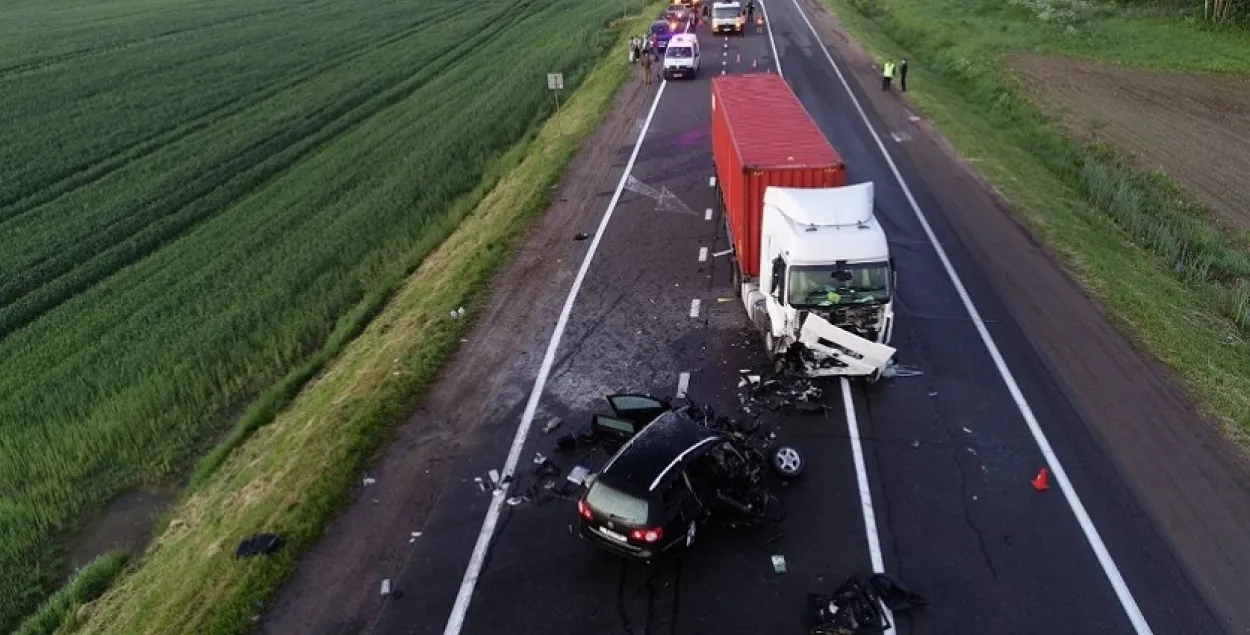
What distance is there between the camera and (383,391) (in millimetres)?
15039

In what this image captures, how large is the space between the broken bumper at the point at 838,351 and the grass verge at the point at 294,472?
6.68m

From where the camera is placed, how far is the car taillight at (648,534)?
10.5 metres

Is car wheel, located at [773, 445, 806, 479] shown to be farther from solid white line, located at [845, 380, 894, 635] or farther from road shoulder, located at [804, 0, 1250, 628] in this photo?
road shoulder, located at [804, 0, 1250, 628]

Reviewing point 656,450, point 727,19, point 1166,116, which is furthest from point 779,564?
point 727,19

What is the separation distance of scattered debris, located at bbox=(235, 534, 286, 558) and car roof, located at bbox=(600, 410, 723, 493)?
175 inches

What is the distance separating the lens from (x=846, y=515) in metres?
12.0

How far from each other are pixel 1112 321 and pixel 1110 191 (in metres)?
10.3

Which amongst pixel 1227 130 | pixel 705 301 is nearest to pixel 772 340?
pixel 705 301

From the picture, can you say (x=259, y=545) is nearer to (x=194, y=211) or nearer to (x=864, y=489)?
(x=864, y=489)

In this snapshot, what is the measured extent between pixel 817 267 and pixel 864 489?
3.69 meters

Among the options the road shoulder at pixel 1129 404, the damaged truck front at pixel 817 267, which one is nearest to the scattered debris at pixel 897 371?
the damaged truck front at pixel 817 267

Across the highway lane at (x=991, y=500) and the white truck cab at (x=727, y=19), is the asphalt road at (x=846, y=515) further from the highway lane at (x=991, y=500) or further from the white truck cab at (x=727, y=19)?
the white truck cab at (x=727, y=19)

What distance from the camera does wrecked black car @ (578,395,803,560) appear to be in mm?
10648

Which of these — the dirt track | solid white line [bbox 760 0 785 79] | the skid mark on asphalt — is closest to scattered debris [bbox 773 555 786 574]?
the skid mark on asphalt
